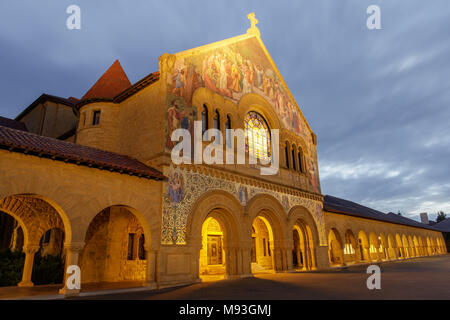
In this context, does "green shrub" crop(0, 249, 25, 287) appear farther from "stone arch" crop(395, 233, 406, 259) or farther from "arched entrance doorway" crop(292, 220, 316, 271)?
"stone arch" crop(395, 233, 406, 259)

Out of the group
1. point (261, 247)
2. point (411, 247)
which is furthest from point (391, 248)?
point (261, 247)

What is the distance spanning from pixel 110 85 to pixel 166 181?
862 cm

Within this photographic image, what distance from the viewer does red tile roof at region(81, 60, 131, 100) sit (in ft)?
55.0

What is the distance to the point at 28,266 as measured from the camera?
12.3 metres

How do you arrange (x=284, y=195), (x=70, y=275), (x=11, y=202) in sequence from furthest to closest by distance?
(x=284, y=195) < (x=11, y=202) < (x=70, y=275)

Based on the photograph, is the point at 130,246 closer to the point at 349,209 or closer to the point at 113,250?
the point at 113,250

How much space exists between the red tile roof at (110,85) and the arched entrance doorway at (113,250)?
6692mm

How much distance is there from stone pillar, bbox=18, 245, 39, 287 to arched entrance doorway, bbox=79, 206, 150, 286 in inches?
71.4

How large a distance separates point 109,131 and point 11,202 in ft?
18.6

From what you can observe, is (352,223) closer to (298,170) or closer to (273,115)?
(298,170)

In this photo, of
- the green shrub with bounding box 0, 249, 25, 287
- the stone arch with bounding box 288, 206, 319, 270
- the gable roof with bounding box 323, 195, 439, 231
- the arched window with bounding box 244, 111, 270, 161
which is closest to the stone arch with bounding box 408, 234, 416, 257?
the gable roof with bounding box 323, 195, 439, 231

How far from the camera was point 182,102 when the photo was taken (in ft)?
44.3
